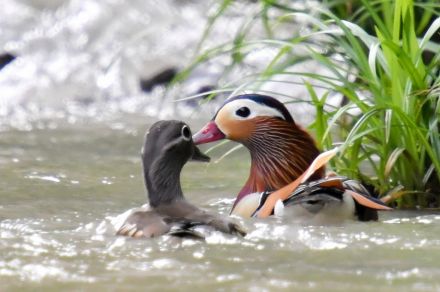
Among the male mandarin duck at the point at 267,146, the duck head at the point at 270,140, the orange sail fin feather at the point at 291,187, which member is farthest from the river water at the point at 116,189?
the duck head at the point at 270,140

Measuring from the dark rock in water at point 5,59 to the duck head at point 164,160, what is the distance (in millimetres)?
7104

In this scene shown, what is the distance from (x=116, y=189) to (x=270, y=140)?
130 centimetres

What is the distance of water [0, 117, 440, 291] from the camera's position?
4180 millimetres

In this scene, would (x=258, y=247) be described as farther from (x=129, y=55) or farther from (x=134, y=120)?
(x=129, y=55)

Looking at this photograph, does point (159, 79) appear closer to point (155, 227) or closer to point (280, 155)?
point (280, 155)

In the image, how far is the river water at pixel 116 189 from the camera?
429 centimetres

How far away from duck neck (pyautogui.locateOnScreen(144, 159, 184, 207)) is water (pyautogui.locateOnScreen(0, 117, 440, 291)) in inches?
9.5

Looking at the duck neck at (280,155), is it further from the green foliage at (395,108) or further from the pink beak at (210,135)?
the pink beak at (210,135)

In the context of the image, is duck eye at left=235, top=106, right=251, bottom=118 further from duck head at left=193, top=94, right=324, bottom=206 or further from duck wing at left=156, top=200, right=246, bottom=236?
duck wing at left=156, top=200, right=246, bottom=236

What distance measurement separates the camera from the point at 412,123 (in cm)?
561

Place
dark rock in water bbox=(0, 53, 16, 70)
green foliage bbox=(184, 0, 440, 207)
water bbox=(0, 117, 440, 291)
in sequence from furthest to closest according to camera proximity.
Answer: dark rock in water bbox=(0, 53, 16, 70)
green foliage bbox=(184, 0, 440, 207)
water bbox=(0, 117, 440, 291)

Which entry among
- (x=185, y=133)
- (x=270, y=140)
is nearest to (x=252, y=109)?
(x=270, y=140)

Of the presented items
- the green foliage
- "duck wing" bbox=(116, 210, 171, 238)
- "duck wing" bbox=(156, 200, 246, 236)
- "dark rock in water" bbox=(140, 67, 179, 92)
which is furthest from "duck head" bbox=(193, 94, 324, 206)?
"dark rock in water" bbox=(140, 67, 179, 92)

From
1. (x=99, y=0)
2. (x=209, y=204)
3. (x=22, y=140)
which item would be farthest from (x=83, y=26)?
(x=209, y=204)
